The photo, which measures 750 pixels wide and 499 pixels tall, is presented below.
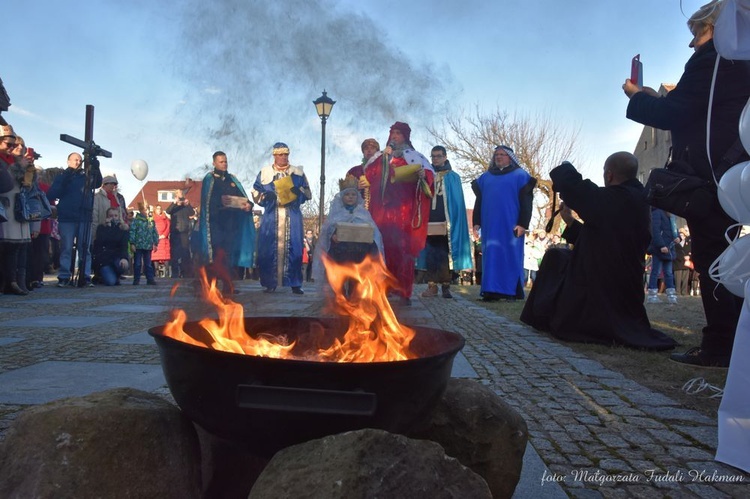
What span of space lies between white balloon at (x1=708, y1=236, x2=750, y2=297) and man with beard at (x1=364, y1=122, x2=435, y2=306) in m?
5.51

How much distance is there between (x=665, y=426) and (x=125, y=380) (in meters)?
2.74

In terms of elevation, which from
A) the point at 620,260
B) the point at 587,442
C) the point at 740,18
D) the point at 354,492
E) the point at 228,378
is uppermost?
the point at 740,18

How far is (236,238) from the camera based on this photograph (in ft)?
33.4

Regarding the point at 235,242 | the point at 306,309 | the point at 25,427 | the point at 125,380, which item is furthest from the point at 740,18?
the point at 235,242

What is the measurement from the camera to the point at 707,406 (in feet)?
9.43

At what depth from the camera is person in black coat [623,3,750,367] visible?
346 centimetres

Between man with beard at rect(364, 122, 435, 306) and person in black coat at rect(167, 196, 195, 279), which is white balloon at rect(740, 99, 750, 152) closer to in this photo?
man with beard at rect(364, 122, 435, 306)

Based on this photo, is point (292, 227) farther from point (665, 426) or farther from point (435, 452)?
point (435, 452)

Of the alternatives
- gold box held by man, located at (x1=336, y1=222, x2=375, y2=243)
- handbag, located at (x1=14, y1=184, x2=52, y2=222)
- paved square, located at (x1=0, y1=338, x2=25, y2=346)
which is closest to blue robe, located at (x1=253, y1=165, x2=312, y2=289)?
gold box held by man, located at (x1=336, y1=222, x2=375, y2=243)

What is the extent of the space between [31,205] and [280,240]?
12.3 ft

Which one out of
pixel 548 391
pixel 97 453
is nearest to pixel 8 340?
pixel 97 453

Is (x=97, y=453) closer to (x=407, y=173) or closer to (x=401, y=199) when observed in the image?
(x=407, y=173)

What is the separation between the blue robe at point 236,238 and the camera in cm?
964

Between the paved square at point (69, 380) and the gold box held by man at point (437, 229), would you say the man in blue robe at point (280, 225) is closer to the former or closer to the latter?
the gold box held by man at point (437, 229)
